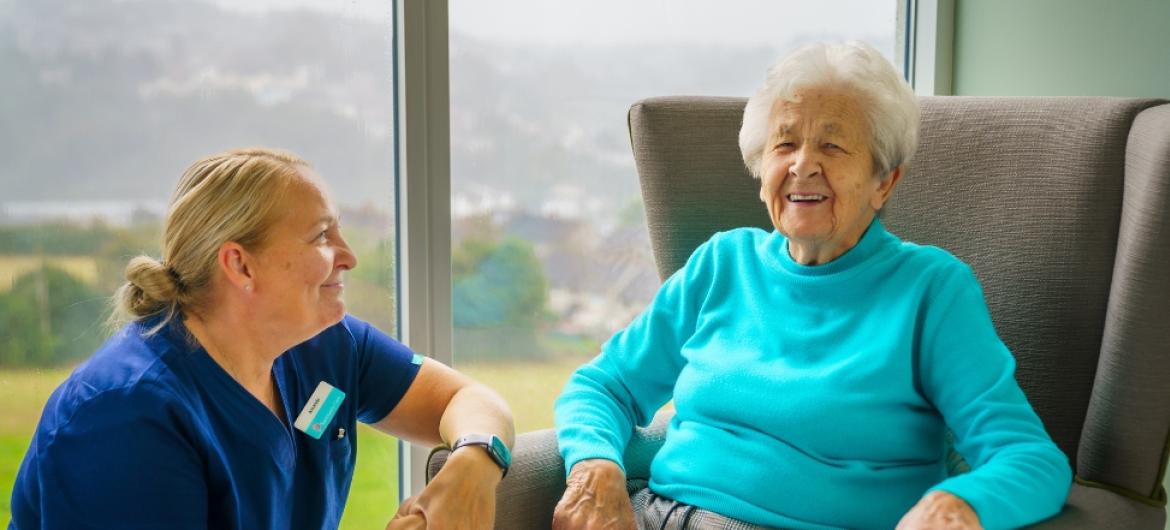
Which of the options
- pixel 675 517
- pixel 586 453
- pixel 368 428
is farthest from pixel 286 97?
pixel 675 517

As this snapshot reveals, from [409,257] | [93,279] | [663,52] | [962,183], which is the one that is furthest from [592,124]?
[93,279]

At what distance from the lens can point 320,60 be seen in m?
2.21

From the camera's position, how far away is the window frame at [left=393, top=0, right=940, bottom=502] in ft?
7.03

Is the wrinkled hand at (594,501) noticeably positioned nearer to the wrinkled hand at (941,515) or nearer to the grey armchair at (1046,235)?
the grey armchair at (1046,235)

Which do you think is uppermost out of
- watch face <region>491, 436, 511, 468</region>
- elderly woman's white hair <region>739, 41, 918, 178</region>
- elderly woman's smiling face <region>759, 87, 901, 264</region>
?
elderly woman's white hair <region>739, 41, 918, 178</region>

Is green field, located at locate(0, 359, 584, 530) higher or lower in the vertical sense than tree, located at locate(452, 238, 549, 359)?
lower

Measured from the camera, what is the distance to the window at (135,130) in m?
1.89

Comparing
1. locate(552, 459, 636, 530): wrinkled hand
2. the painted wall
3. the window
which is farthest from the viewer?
the painted wall

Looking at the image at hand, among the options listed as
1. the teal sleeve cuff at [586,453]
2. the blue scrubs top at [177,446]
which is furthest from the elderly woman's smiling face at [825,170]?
the blue scrubs top at [177,446]

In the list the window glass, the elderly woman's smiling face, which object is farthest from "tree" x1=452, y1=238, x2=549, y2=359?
the elderly woman's smiling face

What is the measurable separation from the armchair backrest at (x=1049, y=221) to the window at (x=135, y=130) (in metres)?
0.60

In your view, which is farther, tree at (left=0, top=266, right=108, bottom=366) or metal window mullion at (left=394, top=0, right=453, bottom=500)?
metal window mullion at (left=394, top=0, right=453, bottom=500)

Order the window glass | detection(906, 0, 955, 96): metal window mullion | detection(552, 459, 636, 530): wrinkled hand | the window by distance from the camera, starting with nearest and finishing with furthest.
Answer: detection(552, 459, 636, 530): wrinkled hand → the window → the window glass → detection(906, 0, 955, 96): metal window mullion

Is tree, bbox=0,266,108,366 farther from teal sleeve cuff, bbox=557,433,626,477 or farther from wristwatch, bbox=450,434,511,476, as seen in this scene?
teal sleeve cuff, bbox=557,433,626,477
